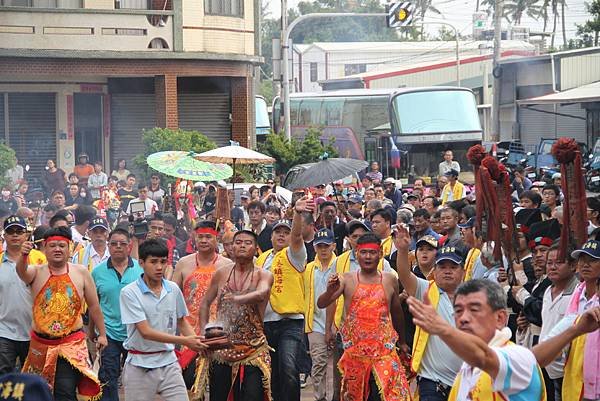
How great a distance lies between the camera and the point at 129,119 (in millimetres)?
35781

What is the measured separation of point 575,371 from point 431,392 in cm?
125

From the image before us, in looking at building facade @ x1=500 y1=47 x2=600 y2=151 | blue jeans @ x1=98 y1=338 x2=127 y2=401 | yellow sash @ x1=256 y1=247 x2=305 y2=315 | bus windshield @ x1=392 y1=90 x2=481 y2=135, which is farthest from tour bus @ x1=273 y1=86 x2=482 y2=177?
blue jeans @ x1=98 y1=338 x2=127 y2=401

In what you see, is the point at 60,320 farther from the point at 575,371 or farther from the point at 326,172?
the point at 326,172

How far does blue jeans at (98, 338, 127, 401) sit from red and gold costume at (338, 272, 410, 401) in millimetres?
1996

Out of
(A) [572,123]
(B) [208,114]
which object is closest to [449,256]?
(B) [208,114]

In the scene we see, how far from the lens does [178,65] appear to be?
3344 cm

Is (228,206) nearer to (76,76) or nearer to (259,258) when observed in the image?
(259,258)

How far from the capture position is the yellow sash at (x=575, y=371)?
8039mm

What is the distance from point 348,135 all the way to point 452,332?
113 ft

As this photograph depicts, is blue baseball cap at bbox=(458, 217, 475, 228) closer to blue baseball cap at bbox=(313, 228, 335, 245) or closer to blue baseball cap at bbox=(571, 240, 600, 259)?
blue baseball cap at bbox=(313, 228, 335, 245)

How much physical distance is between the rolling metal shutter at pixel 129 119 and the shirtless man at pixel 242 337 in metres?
25.5

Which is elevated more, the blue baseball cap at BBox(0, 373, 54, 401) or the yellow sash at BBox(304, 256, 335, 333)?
the blue baseball cap at BBox(0, 373, 54, 401)

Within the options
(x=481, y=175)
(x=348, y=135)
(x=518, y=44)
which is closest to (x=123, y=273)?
(x=481, y=175)

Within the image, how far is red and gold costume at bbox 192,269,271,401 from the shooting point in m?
10.0
